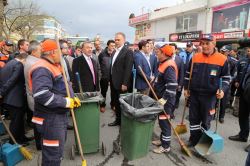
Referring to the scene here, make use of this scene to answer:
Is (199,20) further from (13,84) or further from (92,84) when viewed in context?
(13,84)

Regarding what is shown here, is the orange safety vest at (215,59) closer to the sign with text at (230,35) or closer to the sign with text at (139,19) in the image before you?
the sign with text at (230,35)

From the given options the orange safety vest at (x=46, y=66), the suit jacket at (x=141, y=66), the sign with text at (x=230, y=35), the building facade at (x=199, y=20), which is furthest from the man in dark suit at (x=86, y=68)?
the sign with text at (x=230, y=35)

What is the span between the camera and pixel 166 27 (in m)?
29.7

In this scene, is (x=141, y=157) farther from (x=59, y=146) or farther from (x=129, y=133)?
(x=59, y=146)

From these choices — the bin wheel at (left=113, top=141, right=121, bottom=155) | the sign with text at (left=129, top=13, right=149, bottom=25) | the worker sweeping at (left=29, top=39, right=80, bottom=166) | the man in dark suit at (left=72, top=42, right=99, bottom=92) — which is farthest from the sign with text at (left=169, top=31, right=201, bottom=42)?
the worker sweeping at (left=29, top=39, right=80, bottom=166)

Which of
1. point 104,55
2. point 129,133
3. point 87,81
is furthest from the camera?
point 104,55

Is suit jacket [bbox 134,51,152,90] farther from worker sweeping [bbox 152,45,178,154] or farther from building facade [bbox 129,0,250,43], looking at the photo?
building facade [bbox 129,0,250,43]

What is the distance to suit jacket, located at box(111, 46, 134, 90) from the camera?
5.15m

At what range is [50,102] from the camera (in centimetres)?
272

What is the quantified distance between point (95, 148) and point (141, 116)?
3.79 ft

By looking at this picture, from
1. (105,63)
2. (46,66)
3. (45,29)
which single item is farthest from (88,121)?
(45,29)

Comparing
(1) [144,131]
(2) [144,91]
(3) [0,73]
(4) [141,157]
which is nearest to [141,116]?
(1) [144,131]

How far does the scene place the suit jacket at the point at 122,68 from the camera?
5.15 m

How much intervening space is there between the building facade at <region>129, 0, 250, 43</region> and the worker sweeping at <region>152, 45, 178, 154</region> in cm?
1623
